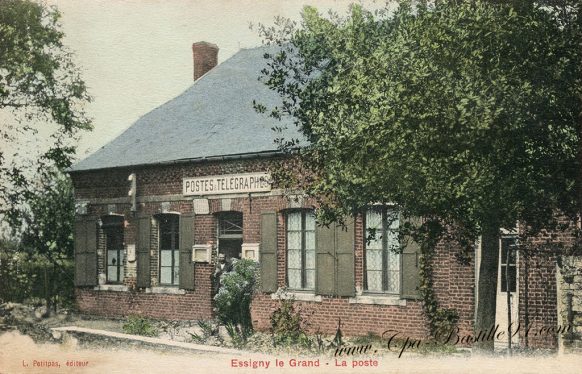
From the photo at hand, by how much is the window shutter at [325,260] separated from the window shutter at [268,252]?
111 centimetres

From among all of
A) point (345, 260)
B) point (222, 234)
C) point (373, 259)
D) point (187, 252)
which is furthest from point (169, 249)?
point (373, 259)

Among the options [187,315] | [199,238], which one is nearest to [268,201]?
[199,238]

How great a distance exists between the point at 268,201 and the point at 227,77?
4.99 meters

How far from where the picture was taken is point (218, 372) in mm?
9766

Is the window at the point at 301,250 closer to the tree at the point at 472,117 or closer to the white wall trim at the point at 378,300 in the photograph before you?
the white wall trim at the point at 378,300

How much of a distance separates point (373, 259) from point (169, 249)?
18.7ft

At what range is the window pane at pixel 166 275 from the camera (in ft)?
57.5

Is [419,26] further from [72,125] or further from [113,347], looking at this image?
[72,125]

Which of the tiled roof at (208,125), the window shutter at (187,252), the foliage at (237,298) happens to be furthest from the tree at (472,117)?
the window shutter at (187,252)

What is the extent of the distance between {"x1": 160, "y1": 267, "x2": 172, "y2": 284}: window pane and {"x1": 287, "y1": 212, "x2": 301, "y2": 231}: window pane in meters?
3.81

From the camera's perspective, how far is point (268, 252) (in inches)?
607

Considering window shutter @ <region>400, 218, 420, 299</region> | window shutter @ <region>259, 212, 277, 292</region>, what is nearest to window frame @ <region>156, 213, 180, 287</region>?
window shutter @ <region>259, 212, 277, 292</region>

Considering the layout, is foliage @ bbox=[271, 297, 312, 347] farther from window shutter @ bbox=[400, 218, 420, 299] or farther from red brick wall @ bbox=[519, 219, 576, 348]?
red brick wall @ bbox=[519, 219, 576, 348]

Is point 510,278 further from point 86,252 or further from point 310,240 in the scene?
point 86,252
